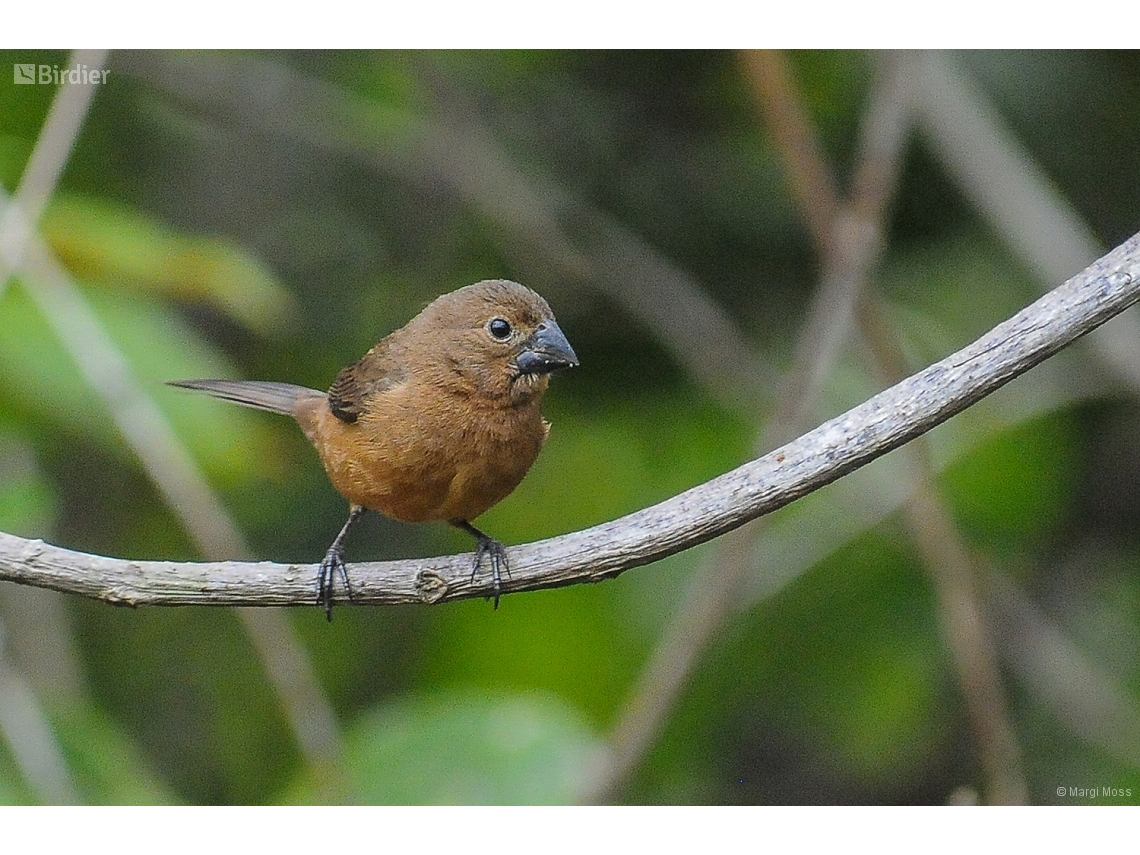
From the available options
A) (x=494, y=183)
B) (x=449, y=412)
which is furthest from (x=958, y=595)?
(x=494, y=183)

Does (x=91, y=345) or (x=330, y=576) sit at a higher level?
(x=91, y=345)

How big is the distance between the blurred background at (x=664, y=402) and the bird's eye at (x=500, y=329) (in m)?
1.08

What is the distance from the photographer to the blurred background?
4539mm

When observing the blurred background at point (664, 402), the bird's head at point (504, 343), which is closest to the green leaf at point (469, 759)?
the blurred background at point (664, 402)

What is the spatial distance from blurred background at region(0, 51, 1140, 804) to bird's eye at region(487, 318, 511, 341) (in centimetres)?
108

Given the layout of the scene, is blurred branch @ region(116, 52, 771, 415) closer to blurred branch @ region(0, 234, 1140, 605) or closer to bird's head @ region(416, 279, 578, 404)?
bird's head @ region(416, 279, 578, 404)

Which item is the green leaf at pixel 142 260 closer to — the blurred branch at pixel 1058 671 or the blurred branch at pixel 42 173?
the blurred branch at pixel 42 173

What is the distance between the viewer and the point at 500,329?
11.5 ft

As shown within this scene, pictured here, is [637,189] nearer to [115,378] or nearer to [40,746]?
[115,378]

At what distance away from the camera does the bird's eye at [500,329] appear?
3516 millimetres

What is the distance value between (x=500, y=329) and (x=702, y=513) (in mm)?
1126

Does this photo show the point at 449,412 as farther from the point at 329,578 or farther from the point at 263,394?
the point at 263,394

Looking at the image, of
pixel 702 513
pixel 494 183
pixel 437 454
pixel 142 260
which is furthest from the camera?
pixel 494 183
